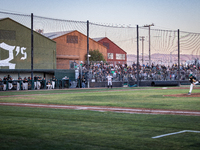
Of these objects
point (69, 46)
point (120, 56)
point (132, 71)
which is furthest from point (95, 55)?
point (132, 71)

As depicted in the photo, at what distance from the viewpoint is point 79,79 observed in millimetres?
39312

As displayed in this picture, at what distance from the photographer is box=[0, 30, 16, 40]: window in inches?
1683

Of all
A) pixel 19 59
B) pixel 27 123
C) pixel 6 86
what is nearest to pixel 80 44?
pixel 19 59

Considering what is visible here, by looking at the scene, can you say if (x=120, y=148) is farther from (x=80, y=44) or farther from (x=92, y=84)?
(x=80, y=44)

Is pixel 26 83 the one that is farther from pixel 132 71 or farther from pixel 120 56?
pixel 120 56

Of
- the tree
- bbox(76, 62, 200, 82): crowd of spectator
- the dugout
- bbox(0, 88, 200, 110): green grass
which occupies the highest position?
the tree

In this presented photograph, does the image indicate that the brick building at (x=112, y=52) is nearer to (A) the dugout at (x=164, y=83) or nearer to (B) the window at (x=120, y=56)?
(B) the window at (x=120, y=56)

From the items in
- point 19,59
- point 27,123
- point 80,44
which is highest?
point 80,44

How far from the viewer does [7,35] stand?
43.3m

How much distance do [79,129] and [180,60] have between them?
42.1 m

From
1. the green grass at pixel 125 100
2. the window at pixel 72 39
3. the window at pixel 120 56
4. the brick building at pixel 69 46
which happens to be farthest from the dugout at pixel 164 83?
the window at pixel 120 56

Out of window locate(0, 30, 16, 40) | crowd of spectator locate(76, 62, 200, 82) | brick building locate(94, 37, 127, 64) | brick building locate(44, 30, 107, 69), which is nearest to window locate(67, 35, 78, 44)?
brick building locate(44, 30, 107, 69)

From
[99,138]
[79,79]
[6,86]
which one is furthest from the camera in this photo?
[79,79]

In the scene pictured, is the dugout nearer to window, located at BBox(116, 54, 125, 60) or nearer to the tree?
the tree
